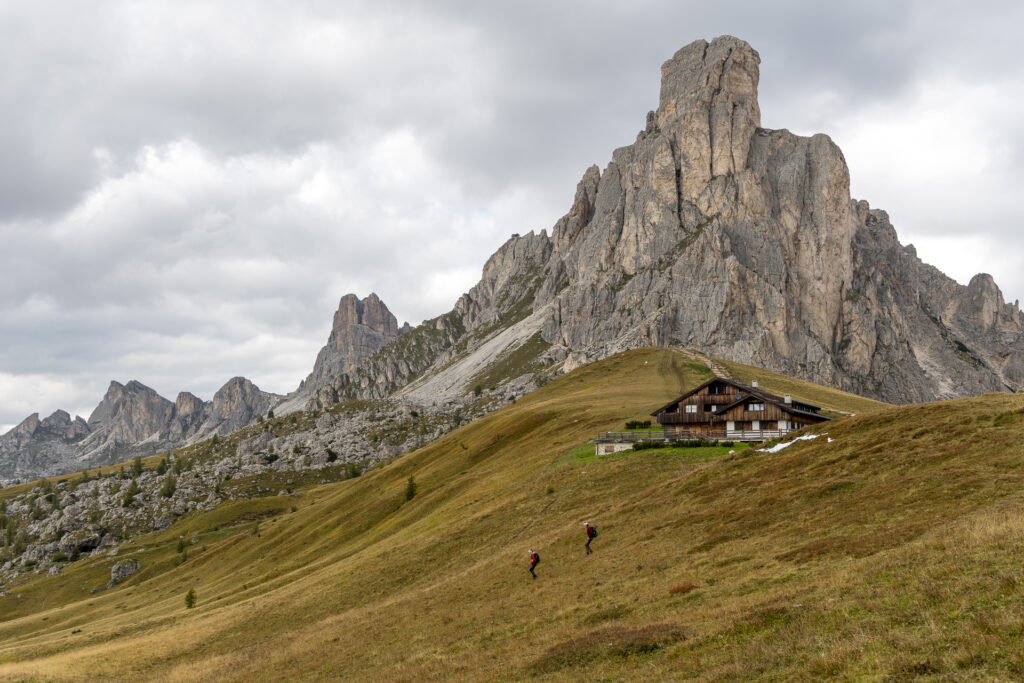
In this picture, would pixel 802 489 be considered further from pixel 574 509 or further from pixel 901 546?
pixel 574 509

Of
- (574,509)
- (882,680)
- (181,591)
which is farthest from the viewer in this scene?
(181,591)

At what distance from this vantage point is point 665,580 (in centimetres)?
2731

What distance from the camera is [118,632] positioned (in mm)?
61875

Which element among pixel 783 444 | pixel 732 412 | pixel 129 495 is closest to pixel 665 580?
pixel 783 444

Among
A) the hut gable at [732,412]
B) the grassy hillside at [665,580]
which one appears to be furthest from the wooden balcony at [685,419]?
the grassy hillside at [665,580]

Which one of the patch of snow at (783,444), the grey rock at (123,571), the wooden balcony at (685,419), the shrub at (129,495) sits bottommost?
the grey rock at (123,571)

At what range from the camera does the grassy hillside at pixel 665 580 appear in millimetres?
16562

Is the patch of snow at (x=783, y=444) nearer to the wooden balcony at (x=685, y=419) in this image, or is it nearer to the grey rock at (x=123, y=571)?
the wooden balcony at (x=685, y=419)

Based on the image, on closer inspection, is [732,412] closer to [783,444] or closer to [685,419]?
[685,419]

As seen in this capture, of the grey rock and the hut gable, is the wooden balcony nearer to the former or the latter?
the hut gable

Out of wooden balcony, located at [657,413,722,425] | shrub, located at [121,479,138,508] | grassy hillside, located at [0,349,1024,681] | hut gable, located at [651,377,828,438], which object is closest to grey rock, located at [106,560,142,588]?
shrub, located at [121,479,138,508]

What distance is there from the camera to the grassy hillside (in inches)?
652

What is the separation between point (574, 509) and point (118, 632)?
49.6 meters

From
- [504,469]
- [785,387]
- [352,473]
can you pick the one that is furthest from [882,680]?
[352,473]
